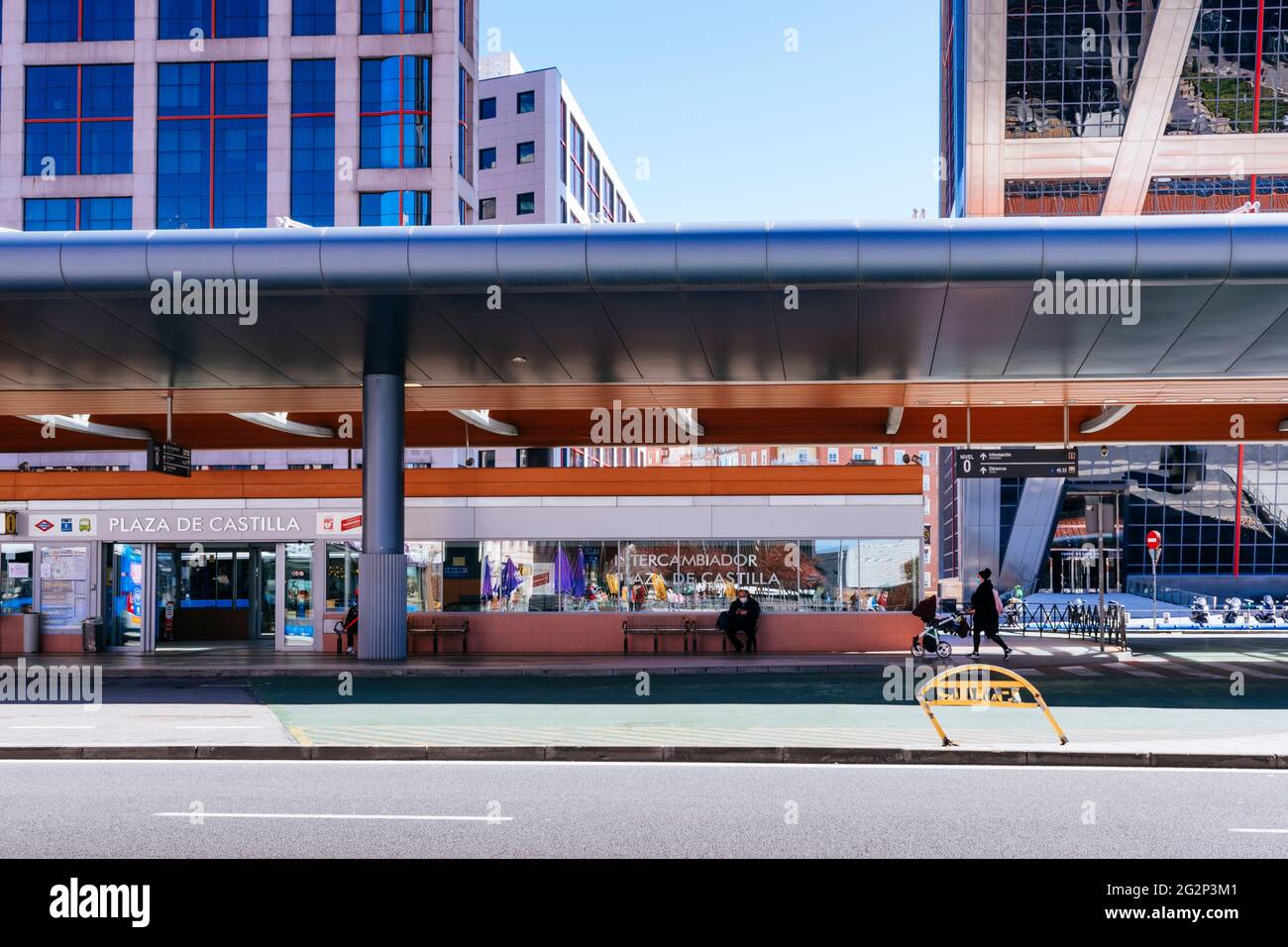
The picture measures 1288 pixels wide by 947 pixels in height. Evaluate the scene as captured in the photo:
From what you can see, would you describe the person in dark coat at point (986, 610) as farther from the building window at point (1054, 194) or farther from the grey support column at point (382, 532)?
the building window at point (1054, 194)

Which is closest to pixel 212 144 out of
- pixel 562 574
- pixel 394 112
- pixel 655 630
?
pixel 394 112

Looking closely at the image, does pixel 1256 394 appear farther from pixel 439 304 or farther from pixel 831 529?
pixel 439 304

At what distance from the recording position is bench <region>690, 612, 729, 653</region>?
2311 centimetres

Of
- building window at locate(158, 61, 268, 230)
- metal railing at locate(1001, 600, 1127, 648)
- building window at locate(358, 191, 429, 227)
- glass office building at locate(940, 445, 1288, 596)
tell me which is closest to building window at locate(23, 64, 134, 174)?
building window at locate(158, 61, 268, 230)

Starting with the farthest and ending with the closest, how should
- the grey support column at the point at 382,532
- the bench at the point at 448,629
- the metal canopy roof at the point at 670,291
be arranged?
the bench at the point at 448,629 → the grey support column at the point at 382,532 → the metal canopy roof at the point at 670,291

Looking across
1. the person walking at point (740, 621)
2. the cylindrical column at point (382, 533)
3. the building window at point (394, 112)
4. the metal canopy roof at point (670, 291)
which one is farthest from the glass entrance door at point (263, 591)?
the building window at point (394, 112)

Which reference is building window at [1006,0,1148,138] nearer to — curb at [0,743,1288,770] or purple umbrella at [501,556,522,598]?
purple umbrella at [501,556,522,598]

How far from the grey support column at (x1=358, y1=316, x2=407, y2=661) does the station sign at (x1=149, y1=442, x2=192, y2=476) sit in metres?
3.86

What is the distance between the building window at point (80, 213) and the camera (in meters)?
56.6

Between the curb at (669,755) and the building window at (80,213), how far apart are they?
170ft

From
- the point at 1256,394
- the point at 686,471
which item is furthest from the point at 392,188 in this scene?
the point at 1256,394

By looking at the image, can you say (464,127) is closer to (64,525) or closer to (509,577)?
(64,525)

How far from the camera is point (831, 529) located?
907 inches
